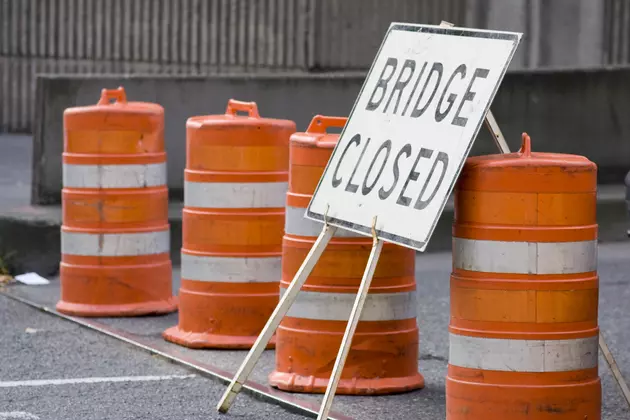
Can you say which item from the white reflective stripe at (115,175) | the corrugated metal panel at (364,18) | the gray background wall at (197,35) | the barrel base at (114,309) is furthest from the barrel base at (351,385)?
the corrugated metal panel at (364,18)

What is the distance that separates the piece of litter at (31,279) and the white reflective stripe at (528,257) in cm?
571

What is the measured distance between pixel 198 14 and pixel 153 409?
49.2ft

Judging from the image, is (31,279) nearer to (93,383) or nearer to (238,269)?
(238,269)

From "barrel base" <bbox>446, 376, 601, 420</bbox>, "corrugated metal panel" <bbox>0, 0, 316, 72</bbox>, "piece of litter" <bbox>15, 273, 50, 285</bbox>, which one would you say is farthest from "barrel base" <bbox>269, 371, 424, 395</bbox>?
"corrugated metal panel" <bbox>0, 0, 316, 72</bbox>

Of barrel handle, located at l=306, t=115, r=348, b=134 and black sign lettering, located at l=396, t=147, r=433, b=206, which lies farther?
barrel handle, located at l=306, t=115, r=348, b=134

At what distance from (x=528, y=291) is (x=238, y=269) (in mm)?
2883

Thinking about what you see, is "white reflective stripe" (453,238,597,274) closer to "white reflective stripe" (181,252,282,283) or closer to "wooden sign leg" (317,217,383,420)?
"wooden sign leg" (317,217,383,420)

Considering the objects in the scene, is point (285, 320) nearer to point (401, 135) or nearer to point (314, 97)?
point (401, 135)

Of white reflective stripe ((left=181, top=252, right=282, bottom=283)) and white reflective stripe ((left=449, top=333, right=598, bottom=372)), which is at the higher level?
white reflective stripe ((left=449, top=333, right=598, bottom=372))

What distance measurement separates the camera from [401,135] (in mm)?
6406

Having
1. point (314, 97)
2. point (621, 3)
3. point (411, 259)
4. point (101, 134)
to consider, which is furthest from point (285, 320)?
point (621, 3)

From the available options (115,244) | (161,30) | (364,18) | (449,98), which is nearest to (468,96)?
(449,98)

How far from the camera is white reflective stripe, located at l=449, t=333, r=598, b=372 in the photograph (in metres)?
5.92

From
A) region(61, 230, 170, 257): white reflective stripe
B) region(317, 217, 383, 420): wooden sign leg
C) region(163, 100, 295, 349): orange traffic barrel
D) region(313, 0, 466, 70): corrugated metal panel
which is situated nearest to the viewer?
region(317, 217, 383, 420): wooden sign leg
